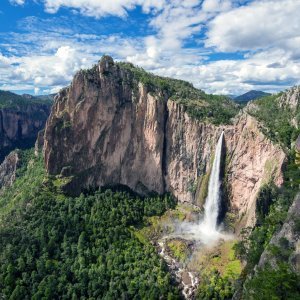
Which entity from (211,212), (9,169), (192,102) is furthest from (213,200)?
(9,169)

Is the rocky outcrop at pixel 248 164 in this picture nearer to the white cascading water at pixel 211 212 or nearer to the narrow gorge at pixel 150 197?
the narrow gorge at pixel 150 197

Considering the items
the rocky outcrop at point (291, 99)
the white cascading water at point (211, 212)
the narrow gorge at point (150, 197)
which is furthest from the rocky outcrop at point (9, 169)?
the rocky outcrop at point (291, 99)

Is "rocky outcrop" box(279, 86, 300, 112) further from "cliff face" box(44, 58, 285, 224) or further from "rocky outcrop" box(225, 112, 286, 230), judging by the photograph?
"cliff face" box(44, 58, 285, 224)

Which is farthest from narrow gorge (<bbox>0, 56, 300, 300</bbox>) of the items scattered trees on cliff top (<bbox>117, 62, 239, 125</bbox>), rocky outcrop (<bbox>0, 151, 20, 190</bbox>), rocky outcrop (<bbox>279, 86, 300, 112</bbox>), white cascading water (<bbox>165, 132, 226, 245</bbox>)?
rocky outcrop (<bbox>0, 151, 20, 190</bbox>)

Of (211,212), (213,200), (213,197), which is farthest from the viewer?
(213,197)

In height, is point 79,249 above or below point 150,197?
below

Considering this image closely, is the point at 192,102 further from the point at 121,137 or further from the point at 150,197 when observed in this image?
the point at 150,197

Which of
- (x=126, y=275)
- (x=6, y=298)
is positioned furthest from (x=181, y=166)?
(x=6, y=298)
